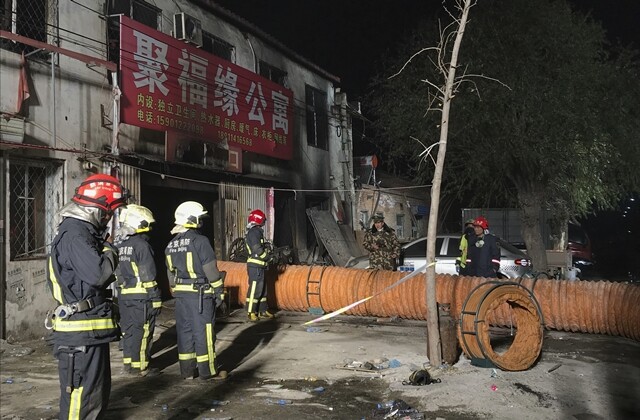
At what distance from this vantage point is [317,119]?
1847 cm

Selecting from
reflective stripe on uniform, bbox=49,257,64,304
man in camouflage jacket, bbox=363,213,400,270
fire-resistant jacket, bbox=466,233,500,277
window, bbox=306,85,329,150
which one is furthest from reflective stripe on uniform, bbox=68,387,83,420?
window, bbox=306,85,329,150

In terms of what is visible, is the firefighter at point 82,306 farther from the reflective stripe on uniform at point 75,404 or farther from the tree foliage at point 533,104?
the tree foliage at point 533,104

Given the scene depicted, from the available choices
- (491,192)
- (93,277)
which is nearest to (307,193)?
(491,192)

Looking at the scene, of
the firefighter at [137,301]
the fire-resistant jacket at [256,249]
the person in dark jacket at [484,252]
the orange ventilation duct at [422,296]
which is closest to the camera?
the firefighter at [137,301]

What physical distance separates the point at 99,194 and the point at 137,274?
9.48 feet

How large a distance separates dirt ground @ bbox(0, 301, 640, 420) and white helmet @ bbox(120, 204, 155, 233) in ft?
5.72

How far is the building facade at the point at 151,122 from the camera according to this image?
8148 mm

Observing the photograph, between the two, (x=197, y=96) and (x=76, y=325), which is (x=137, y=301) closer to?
(x=76, y=325)

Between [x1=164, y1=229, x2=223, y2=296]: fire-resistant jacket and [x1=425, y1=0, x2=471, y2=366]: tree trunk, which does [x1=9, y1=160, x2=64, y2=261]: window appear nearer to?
[x1=164, y1=229, x2=223, y2=296]: fire-resistant jacket

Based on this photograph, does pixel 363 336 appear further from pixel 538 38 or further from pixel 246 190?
pixel 538 38

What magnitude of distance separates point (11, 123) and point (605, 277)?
1783 cm

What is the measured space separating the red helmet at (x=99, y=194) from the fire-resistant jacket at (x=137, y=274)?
2722 millimetres

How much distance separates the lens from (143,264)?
6.32 meters

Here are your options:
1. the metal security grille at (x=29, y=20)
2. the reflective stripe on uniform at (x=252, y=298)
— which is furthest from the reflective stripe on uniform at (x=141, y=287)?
the metal security grille at (x=29, y=20)
